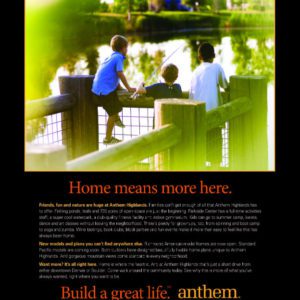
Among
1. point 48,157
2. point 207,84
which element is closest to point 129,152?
point 48,157

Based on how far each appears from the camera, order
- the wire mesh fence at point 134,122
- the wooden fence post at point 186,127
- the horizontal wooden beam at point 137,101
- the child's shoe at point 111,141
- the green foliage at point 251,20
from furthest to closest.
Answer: the child's shoe at point 111,141
the horizontal wooden beam at point 137,101
the wire mesh fence at point 134,122
the green foliage at point 251,20
the wooden fence post at point 186,127

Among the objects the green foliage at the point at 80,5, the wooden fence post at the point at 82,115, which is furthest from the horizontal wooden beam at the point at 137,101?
the green foliage at the point at 80,5

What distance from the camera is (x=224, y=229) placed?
621cm

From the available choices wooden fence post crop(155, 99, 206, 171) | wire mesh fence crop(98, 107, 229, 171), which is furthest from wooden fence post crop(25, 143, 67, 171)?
wire mesh fence crop(98, 107, 229, 171)

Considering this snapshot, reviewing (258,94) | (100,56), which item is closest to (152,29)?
(100,56)

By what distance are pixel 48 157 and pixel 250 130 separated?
7.62 ft

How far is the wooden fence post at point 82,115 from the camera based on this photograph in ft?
22.9

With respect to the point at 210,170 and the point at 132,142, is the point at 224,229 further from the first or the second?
the point at 132,142

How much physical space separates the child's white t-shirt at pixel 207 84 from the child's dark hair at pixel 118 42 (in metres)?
0.53

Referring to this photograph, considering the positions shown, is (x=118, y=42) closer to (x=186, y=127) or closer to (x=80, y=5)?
(x=80, y=5)

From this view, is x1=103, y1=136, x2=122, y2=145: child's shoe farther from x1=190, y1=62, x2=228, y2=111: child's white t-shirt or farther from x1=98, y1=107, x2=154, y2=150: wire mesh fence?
x1=190, y1=62, x2=228, y2=111: child's white t-shirt

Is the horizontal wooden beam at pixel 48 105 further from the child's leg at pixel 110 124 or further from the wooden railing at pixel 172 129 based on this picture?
the child's leg at pixel 110 124

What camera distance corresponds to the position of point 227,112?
259 inches

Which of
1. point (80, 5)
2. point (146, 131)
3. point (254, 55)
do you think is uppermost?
point (80, 5)
